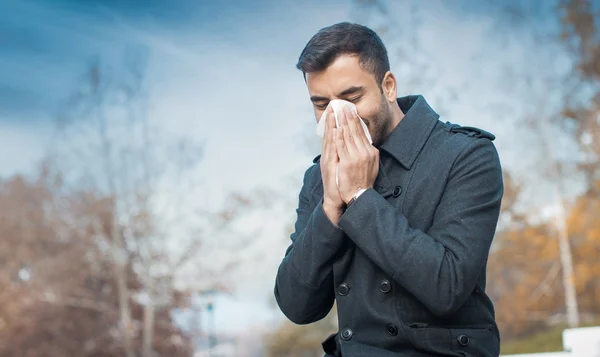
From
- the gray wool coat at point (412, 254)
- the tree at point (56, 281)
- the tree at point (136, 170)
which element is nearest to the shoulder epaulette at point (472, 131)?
the gray wool coat at point (412, 254)

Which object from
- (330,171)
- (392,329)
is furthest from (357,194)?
(392,329)

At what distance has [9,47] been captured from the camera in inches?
704

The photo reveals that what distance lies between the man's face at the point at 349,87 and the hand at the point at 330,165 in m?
0.07

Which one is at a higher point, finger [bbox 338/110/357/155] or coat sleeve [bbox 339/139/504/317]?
finger [bbox 338/110/357/155]

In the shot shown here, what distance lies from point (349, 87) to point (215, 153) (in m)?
15.2

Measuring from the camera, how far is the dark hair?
1.59m

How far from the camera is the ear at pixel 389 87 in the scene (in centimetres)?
167

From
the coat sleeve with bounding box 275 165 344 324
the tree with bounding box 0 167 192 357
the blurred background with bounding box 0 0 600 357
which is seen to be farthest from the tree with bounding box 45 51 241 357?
the coat sleeve with bounding box 275 165 344 324

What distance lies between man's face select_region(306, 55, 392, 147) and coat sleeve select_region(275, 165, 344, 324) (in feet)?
0.70

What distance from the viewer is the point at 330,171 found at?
1.50 metres

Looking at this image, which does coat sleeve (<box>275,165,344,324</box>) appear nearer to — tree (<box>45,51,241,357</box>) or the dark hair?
the dark hair

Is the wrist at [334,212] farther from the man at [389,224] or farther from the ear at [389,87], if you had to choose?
the ear at [389,87]

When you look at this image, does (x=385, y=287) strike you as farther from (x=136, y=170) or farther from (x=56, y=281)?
(x=56, y=281)

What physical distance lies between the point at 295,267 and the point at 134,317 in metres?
16.8
